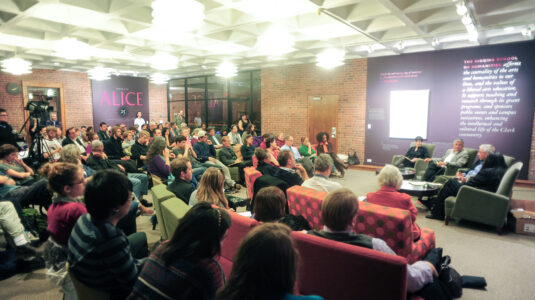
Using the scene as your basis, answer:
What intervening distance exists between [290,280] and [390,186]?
7.19ft

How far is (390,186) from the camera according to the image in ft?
9.62

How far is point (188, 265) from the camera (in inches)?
48.6

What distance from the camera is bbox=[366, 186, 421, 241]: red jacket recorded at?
2.81 m

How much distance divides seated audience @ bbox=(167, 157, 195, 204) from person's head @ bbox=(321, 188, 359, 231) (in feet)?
6.21

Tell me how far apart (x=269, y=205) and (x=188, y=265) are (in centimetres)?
99

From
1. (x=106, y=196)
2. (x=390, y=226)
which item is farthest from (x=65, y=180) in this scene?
(x=390, y=226)

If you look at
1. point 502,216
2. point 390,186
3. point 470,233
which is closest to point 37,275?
point 390,186

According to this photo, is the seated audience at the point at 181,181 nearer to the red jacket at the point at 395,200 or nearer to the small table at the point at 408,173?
the red jacket at the point at 395,200

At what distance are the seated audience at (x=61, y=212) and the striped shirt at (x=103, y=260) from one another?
2.32 feet

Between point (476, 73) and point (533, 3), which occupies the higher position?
point (533, 3)

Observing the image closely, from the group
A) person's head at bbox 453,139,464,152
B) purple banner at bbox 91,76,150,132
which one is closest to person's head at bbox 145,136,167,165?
person's head at bbox 453,139,464,152

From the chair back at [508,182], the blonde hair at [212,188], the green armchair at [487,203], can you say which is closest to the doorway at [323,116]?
the green armchair at [487,203]

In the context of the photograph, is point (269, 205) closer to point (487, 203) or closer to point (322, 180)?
point (322, 180)

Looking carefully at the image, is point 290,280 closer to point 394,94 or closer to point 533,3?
point 533,3
